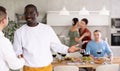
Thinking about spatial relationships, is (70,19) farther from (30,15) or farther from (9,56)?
(9,56)

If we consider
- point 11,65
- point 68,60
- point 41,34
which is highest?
point 41,34

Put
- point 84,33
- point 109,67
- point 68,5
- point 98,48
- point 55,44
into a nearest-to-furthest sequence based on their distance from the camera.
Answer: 1. point 55,44
2. point 109,67
3. point 98,48
4. point 84,33
5. point 68,5

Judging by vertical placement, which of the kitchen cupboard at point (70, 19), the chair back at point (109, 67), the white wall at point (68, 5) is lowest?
the chair back at point (109, 67)

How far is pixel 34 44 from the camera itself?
11.3 ft

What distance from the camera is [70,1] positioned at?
8602 millimetres

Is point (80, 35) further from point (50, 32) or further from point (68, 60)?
point (50, 32)

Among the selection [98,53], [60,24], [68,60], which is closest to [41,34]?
[68,60]

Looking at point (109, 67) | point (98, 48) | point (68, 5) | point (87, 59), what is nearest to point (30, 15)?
point (109, 67)

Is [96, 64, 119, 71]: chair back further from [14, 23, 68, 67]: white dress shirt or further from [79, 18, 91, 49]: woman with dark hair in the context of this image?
[79, 18, 91, 49]: woman with dark hair

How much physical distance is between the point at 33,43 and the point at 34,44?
0.06 feet

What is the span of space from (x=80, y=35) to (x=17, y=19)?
2195mm

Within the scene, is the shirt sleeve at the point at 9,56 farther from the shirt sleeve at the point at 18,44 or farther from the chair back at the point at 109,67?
the chair back at the point at 109,67

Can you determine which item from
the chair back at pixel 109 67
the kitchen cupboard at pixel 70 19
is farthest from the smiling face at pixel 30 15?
the kitchen cupboard at pixel 70 19

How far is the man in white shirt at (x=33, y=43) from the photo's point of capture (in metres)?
3.43
